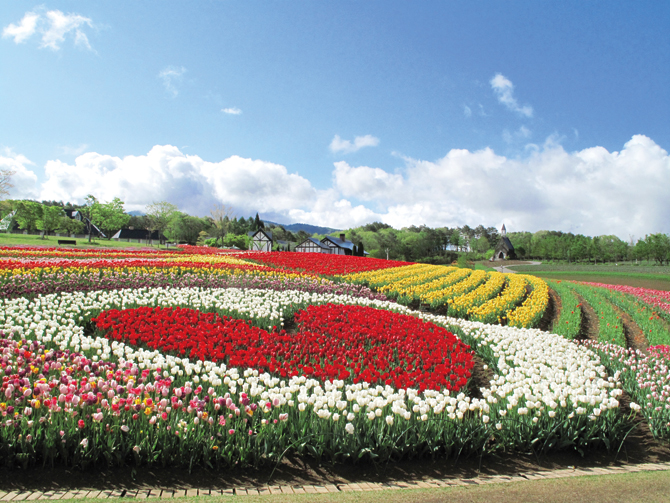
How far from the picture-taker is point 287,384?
5766 millimetres

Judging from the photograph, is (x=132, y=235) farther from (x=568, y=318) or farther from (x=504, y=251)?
(x=568, y=318)

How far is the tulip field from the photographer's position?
3799mm

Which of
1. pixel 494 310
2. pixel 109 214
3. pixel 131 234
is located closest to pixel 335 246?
pixel 109 214

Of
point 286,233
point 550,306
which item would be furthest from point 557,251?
point 550,306

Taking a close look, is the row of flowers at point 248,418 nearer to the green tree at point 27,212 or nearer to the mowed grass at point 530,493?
the mowed grass at point 530,493

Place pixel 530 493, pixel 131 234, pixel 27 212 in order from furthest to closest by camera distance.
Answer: pixel 131 234
pixel 27 212
pixel 530 493

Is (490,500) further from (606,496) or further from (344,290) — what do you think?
(344,290)

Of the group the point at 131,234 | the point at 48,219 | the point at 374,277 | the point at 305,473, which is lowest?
the point at 305,473

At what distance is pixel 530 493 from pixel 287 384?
3.33 meters

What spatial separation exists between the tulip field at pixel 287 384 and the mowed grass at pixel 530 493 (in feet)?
1.45

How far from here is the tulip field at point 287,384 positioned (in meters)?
3.80

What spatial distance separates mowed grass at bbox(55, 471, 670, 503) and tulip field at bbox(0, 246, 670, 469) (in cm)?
44

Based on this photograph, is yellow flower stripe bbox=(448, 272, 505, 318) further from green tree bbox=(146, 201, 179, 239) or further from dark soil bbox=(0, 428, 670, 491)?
green tree bbox=(146, 201, 179, 239)

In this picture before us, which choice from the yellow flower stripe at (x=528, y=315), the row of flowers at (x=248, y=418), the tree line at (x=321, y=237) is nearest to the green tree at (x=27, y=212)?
the tree line at (x=321, y=237)
